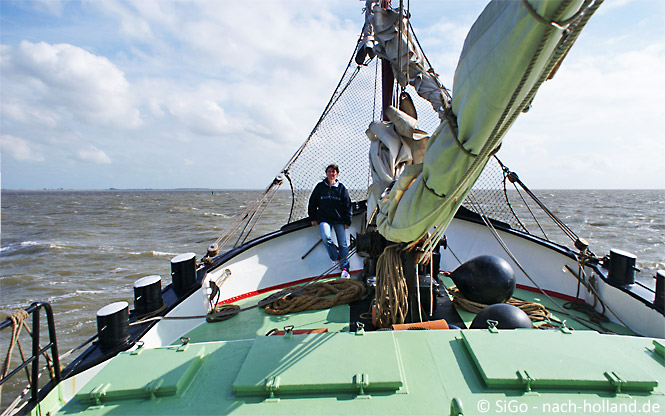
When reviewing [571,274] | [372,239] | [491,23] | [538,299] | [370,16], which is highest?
[370,16]

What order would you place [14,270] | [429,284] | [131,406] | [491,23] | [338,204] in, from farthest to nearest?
1. [14,270]
2. [338,204]
3. [429,284]
4. [131,406]
5. [491,23]

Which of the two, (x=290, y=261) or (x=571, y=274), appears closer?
(x=571, y=274)

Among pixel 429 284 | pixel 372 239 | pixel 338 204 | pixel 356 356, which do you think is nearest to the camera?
pixel 356 356

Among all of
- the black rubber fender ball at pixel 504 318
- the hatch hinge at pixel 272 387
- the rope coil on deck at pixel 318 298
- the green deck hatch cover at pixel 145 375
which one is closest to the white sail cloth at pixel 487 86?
the black rubber fender ball at pixel 504 318

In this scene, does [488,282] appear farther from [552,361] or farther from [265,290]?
[265,290]

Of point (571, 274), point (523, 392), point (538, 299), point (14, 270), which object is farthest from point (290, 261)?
point (14, 270)

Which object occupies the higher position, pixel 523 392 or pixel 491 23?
pixel 491 23

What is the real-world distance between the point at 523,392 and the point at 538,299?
3151mm

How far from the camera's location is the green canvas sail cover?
3.81ft

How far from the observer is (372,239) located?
3.60 m

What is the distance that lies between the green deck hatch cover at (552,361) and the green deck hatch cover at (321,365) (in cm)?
48

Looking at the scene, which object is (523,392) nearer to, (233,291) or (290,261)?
(233,291)

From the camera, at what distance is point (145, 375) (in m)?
1.88

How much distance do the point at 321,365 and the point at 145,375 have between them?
919 millimetres
